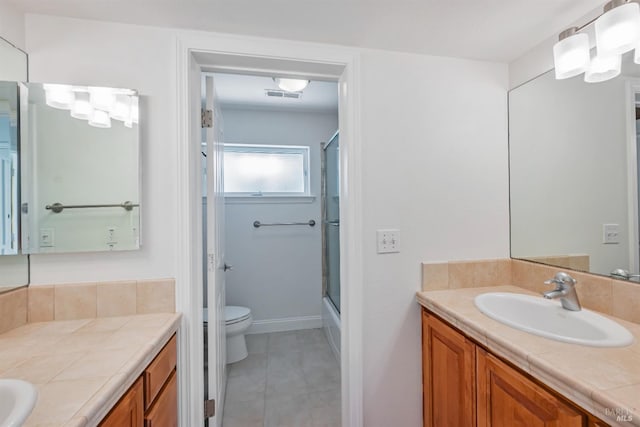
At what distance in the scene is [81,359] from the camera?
2.71 ft

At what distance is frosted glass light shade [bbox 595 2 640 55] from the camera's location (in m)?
0.97

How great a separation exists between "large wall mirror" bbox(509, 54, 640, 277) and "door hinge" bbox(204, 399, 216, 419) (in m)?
1.79

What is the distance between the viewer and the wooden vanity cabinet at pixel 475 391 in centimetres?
78

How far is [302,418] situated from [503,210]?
170 centimetres

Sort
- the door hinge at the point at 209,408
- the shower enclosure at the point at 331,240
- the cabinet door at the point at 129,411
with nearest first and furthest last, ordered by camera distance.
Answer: the cabinet door at the point at 129,411, the door hinge at the point at 209,408, the shower enclosure at the point at 331,240

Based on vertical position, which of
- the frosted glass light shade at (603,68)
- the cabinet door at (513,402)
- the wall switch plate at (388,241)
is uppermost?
the frosted glass light shade at (603,68)

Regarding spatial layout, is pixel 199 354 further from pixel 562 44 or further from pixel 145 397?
pixel 562 44

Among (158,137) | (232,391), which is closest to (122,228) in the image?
(158,137)

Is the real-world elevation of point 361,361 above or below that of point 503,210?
below

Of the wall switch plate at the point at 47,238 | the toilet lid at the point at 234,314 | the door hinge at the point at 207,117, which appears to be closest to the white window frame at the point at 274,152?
the toilet lid at the point at 234,314

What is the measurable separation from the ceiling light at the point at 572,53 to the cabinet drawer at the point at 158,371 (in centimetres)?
202

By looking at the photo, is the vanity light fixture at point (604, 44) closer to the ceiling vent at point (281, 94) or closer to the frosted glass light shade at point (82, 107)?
the ceiling vent at point (281, 94)

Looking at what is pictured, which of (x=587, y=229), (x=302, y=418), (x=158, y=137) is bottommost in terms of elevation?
(x=302, y=418)

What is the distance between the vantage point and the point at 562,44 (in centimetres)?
119
